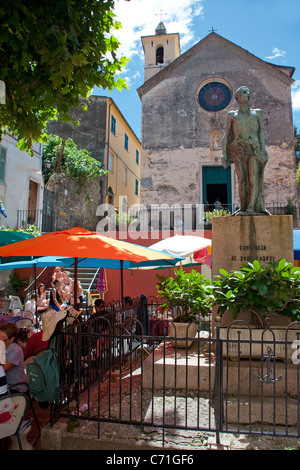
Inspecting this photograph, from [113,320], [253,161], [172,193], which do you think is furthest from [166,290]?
[172,193]

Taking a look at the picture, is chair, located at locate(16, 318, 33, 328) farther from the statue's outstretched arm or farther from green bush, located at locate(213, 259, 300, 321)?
the statue's outstretched arm

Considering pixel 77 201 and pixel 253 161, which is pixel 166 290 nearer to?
pixel 253 161

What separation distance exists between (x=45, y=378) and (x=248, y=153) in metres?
4.41

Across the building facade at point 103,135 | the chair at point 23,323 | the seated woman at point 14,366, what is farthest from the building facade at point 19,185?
the seated woman at point 14,366

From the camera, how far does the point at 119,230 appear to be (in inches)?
608

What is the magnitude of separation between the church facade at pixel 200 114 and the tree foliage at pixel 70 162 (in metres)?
5.90

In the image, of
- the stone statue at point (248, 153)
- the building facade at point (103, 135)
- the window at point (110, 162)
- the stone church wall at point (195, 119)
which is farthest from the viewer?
the window at point (110, 162)

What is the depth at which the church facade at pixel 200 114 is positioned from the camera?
1741 cm

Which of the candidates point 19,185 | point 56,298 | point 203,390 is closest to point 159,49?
point 19,185

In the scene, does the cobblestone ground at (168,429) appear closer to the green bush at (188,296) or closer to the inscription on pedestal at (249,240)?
the green bush at (188,296)

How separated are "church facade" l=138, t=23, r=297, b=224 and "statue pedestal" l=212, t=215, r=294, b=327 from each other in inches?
465

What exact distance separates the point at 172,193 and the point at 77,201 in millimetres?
7521

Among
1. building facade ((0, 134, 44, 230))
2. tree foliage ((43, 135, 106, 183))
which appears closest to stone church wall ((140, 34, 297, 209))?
building facade ((0, 134, 44, 230))

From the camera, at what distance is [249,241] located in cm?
550
